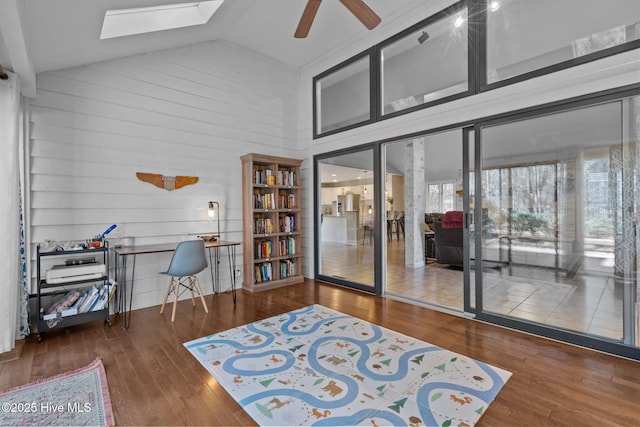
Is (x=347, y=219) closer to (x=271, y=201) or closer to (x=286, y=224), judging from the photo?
(x=286, y=224)

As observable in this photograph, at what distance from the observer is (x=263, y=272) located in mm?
4734

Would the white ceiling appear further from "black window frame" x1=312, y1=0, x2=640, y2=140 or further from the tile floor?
the tile floor

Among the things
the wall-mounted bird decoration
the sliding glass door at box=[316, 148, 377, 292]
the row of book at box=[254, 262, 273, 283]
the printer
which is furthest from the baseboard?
the sliding glass door at box=[316, 148, 377, 292]

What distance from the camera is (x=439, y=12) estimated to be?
3.61 meters

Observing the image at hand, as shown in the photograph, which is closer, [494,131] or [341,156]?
[494,131]

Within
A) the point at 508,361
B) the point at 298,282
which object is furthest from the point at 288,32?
the point at 508,361

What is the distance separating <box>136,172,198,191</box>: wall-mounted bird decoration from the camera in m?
3.78

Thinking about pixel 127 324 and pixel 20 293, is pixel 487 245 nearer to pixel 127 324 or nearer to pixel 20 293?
pixel 127 324

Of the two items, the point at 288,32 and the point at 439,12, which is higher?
the point at 288,32

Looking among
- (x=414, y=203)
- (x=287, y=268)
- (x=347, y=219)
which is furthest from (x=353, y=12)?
(x=414, y=203)

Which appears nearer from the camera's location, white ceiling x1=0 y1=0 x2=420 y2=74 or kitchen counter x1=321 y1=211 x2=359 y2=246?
white ceiling x1=0 y1=0 x2=420 y2=74

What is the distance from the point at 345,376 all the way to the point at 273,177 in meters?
3.29

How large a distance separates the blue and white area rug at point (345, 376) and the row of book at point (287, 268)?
1881 mm

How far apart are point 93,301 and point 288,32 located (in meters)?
4.37
